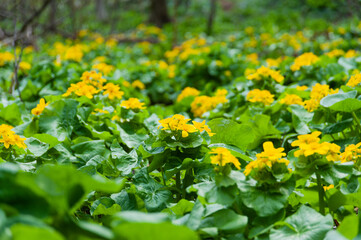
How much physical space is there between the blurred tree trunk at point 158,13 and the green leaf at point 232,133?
9844 mm

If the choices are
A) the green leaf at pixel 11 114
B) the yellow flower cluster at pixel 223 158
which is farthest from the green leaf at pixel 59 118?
the yellow flower cluster at pixel 223 158

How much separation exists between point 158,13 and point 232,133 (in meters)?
10.1

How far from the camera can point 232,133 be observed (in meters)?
1.83

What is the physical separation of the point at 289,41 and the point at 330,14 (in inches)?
321

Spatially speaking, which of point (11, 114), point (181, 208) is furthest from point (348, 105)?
point (11, 114)

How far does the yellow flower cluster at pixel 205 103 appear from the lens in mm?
2961

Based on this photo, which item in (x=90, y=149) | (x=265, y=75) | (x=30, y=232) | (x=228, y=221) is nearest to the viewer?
(x=30, y=232)

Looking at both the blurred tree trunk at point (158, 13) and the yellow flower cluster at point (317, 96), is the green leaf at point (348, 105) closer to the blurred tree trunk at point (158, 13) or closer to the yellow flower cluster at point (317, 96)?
the yellow flower cluster at point (317, 96)

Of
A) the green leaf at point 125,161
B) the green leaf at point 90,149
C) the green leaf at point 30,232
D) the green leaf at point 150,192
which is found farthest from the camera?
the green leaf at point 90,149

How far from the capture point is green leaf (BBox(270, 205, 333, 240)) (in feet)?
3.83

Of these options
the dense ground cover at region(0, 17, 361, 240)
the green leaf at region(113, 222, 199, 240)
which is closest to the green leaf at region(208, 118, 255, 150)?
the dense ground cover at region(0, 17, 361, 240)

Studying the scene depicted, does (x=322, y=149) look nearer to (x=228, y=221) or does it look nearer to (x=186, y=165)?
(x=228, y=221)

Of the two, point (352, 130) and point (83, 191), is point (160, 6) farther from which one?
point (83, 191)

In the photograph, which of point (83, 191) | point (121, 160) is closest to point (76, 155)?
point (121, 160)
